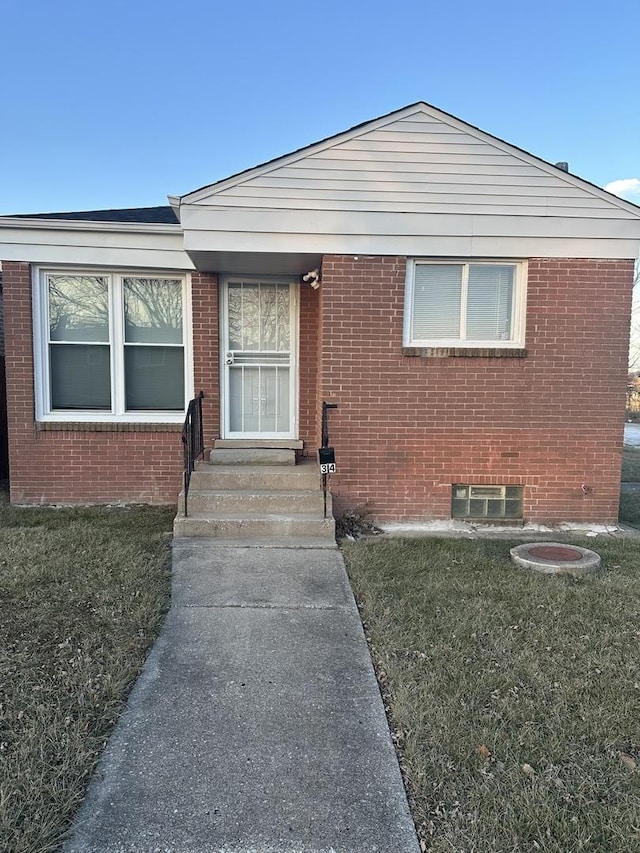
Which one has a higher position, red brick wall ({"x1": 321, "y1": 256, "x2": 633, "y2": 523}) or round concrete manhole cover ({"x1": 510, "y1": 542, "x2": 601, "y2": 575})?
red brick wall ({"x1": 321, "y1": 256, "x2": 633, "y2": 523})

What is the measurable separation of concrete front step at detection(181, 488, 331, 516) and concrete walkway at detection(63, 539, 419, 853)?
177 centimetres

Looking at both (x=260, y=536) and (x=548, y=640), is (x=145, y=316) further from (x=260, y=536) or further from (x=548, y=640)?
(x=548, y=640)

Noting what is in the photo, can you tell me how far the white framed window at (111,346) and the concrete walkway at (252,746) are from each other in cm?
359

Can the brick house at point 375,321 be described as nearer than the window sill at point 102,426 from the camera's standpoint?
Yes

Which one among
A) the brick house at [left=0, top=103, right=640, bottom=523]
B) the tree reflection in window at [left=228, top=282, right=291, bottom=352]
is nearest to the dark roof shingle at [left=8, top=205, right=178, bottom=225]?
the brick house at [left=0, top=103, right=640, bottom=523]

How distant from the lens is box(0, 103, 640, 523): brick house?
5625 millimetres

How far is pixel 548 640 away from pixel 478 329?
3624 millimetres

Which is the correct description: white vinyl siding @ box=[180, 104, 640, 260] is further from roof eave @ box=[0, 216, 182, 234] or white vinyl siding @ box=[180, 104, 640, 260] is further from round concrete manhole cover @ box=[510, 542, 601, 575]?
round concrete manhole cover @ box=[510, 542, 601, 575]

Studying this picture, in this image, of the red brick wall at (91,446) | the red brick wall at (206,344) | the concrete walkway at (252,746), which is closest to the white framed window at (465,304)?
the red brick wall at (206,344)

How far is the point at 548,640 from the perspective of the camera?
326cm

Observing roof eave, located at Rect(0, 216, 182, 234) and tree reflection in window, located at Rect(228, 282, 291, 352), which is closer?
roof eave, located at Rect(0, 216, 182, 234)

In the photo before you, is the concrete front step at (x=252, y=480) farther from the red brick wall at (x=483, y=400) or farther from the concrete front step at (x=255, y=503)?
the red brick wall at (x=483, y=400)

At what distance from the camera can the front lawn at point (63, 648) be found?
1976 millimetres

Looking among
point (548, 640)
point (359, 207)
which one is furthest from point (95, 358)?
point (548, 640)
